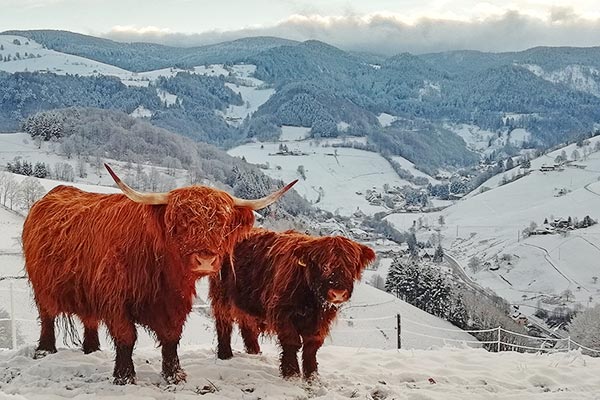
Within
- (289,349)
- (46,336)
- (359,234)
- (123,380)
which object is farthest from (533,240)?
(123,380)

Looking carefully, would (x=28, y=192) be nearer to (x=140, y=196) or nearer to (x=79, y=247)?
(x=79, y=247)

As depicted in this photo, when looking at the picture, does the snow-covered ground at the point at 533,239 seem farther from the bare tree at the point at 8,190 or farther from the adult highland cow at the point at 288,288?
the adult highland cow at the point at 288,288

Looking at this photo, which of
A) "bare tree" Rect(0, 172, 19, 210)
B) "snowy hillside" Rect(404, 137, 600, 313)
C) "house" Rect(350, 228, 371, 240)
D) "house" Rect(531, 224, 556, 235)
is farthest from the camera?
"house" Rect(350, 228, 371, 240)

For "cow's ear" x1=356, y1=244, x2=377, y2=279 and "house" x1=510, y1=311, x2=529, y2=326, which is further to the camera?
"house" x1=510, y1=311, x2=529, y2=326

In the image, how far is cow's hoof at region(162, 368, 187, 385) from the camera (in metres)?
6.73

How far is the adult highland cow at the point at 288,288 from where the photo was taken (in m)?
7.05

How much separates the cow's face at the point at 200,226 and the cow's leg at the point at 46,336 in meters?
2.75

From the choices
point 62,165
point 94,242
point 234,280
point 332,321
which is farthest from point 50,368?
point 62,165

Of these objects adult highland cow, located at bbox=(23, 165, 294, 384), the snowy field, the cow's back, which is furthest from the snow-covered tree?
adult highland cow, located at bbox=(23, 165, 294, 384)

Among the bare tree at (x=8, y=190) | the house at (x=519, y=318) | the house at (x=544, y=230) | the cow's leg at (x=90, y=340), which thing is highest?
the cow's leg at (x=90, y=340)

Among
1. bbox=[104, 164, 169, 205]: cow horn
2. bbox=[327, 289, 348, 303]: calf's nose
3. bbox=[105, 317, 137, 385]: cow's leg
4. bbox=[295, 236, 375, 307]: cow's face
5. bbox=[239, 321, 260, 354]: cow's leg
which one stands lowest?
bbox=[239, 321, 260, 354]: cow's leg

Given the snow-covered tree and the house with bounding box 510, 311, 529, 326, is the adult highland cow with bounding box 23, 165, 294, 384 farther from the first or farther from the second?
the house with bounding box 510, 311, 529, 326

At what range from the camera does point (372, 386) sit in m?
7.09

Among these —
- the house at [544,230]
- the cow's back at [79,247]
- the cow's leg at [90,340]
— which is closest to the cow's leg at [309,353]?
the cow's back at [79,247]
